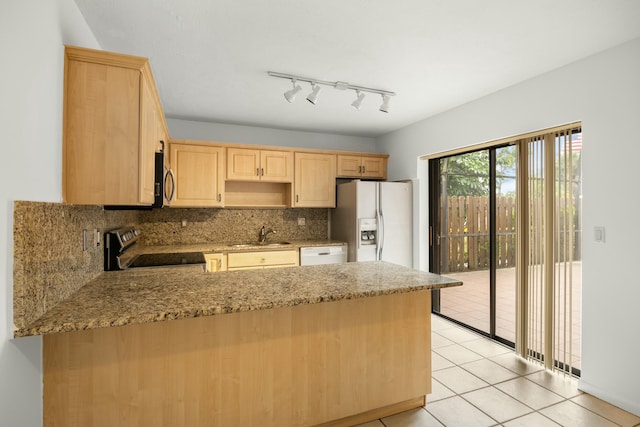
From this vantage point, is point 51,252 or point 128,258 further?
point 128,258

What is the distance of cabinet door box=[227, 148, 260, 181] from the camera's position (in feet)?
13.8

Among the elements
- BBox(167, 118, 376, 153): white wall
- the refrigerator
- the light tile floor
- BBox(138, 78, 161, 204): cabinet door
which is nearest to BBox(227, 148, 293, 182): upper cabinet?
BBox(167, 118, 376, 153): white wall

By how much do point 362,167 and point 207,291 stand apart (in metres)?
3.51

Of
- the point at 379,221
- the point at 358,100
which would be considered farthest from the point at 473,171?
the point at 358,100

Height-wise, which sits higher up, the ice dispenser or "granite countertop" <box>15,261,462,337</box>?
the ice dispenser

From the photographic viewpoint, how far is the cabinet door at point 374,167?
15.8 ft

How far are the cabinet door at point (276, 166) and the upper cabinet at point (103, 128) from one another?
2.56 m

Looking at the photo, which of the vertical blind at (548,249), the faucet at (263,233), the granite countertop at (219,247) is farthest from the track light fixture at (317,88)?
the faucet at (263,233)

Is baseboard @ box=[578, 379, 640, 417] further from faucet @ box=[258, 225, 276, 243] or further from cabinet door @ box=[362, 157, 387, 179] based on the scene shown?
faucet @ box=[258, 225, 276, 243]

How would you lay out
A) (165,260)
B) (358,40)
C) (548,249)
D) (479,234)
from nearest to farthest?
1. (358,40)
2. (548,249)
3. (165,260)
4. (479,234)

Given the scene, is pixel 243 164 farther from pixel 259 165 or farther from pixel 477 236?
pixel 477 236

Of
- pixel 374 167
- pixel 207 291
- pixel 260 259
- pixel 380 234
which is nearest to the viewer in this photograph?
pixel 207 291

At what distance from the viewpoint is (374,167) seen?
4.86 metres

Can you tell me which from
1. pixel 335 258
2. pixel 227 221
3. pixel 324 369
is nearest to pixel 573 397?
pixel 324 369
